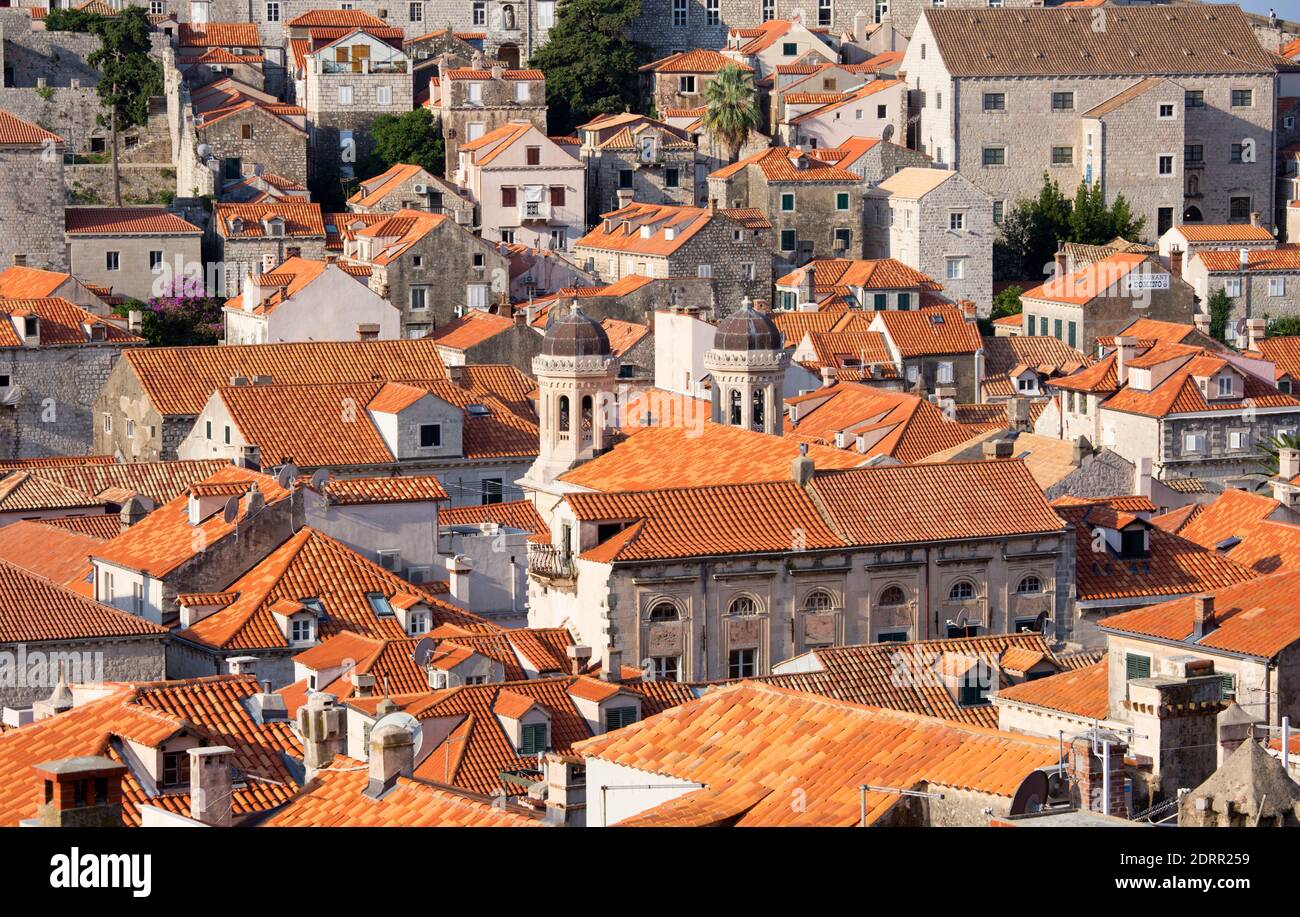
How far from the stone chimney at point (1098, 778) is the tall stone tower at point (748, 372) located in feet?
112

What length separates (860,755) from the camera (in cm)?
2509

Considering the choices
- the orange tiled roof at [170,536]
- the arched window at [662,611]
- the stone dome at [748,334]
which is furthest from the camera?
the stone dome at [748,334]

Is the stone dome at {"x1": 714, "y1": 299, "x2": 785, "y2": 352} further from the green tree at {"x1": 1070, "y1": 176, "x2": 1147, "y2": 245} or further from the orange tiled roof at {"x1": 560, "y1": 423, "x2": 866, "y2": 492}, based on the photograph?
the green tree at {"x1": 1070, "y1": 176, "x2": 1147, "y2": 245}

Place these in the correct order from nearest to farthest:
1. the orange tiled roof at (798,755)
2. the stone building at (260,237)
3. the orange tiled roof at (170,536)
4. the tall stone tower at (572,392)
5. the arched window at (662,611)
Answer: the orange tiled roof at (798,755)
the arched window at (662,611)
the orange tiled roof at (170,536)
the tall stone tower at (572,392)
the stone building at (260,237)

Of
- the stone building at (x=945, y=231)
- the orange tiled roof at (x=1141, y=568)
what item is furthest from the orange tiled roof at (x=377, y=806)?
the stone building at (x=945, y=231)

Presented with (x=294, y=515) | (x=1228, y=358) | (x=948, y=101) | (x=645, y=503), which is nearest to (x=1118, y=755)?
(x=645, y=503)

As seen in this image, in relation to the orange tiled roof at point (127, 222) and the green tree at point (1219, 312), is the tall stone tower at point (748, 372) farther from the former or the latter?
the green tree at point (1219, 312)

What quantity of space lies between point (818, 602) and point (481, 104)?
205 ft

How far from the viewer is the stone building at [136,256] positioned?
9331 centimetres

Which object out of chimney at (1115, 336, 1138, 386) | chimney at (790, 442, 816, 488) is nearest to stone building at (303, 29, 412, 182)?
chimney at (1115, 336, 1138, 386)

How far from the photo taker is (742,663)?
47844mm

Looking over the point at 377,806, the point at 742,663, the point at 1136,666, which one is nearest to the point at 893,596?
the point at 742,663
